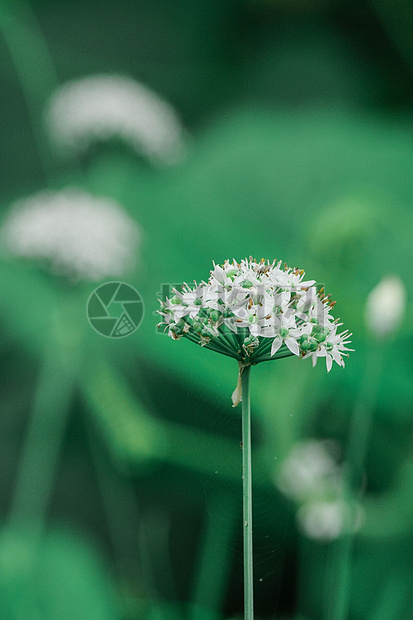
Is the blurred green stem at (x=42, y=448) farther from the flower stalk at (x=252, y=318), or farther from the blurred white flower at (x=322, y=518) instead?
the flower stalk at (x=252, y=318)

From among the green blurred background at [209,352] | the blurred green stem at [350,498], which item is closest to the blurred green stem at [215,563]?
the green blurred background at [209,352]

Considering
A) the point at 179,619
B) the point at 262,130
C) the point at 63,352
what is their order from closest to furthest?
1. the point at 179,619
2. the point at 63,352
3. the point at 262,130

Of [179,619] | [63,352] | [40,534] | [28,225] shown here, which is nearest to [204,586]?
[179,619]

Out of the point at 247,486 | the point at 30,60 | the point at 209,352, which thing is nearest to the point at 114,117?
A: the point at 30,60

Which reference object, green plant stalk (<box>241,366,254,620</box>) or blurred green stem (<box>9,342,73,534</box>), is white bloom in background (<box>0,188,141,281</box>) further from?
green plant stalk (<box>241,366,254,620</box>)

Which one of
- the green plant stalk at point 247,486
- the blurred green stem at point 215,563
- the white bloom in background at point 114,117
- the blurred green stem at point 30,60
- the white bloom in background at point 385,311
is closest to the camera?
the green plant stalk at point 247,486

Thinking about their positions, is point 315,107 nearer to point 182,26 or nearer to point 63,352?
point 182,26

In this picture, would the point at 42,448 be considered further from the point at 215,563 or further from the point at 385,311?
the point at 385,311
